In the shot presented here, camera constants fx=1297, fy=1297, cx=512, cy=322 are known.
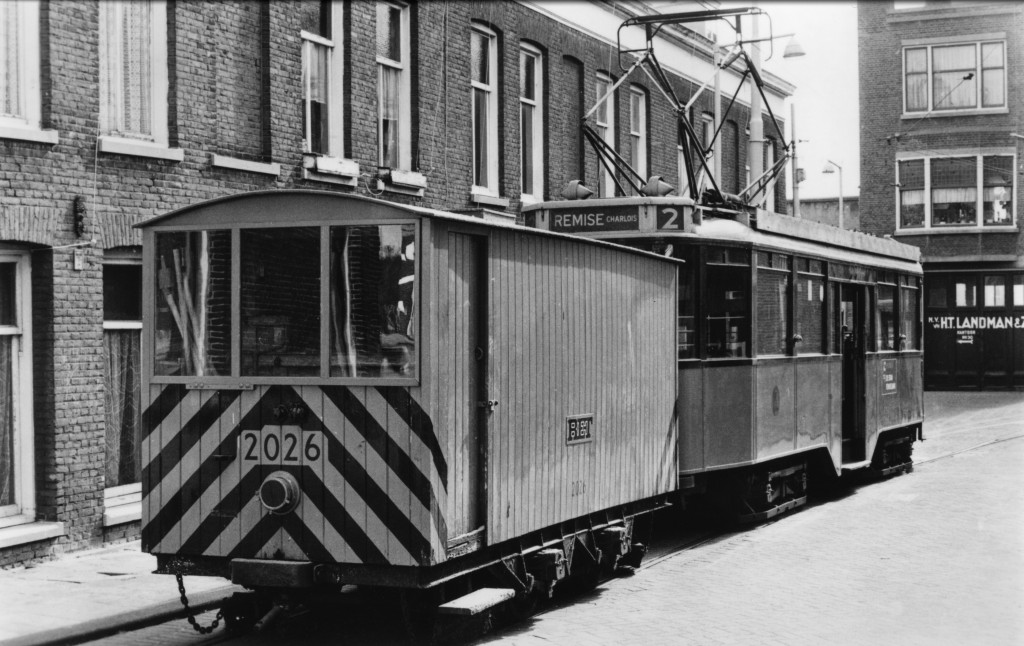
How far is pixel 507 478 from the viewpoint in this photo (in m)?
8.50

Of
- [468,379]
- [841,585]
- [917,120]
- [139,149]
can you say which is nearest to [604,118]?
[139,149]

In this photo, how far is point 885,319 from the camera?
1741 cm

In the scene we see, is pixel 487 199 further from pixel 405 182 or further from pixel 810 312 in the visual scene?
pixel 810 312

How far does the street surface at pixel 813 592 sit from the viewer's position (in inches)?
333

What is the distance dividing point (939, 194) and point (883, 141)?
2377mm

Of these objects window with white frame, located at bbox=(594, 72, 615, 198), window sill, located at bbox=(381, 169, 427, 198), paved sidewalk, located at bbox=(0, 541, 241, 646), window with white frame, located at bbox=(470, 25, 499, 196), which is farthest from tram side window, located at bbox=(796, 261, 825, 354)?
window with white frame, located at bbox=(594, 72, 615, 198)

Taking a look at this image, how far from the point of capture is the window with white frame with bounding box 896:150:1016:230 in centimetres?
3812

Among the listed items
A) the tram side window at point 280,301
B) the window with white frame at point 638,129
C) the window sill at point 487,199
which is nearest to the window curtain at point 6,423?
the tram side window at point 280,301

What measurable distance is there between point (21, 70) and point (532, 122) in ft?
35.9

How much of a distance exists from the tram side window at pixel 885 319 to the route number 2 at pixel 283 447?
10.8 meters

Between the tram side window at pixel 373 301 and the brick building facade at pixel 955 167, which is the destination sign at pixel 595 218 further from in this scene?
the brick building facade at pixel 955 167

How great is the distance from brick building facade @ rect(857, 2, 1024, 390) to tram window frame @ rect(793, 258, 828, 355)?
2479cm

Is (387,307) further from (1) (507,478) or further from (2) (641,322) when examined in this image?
(2) (641,322)

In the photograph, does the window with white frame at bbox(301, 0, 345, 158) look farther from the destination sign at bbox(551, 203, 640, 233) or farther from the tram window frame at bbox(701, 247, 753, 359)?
the tram window frame at bbox(701, 247, 753, 359)
